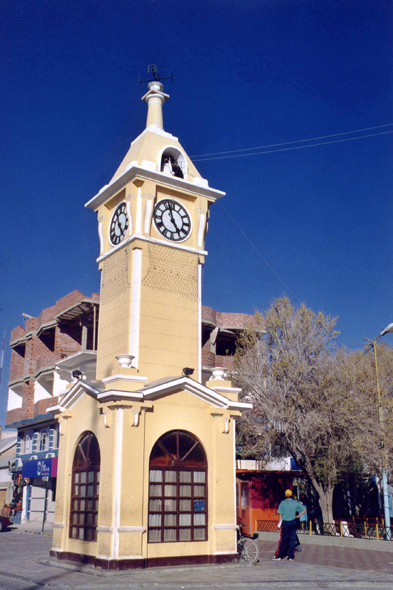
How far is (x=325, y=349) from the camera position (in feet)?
91.4

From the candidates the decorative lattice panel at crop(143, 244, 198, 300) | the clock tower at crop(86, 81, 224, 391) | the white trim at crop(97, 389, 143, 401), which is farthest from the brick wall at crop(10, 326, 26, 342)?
the white trim at crop(97, 389, 143, 401)

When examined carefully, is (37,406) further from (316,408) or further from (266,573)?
(266,573)

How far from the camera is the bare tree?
2609 cm

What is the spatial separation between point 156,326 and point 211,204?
494cm

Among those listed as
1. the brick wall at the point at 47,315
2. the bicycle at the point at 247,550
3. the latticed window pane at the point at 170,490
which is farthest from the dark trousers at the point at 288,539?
the brick wall at the point at 47,315

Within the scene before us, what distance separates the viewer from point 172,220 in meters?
18.3

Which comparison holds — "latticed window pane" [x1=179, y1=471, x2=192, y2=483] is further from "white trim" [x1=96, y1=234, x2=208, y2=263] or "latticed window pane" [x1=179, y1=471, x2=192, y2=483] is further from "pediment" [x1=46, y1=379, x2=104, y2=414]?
"white trim" [x1=96, y1=234, x2=208, y2=263]

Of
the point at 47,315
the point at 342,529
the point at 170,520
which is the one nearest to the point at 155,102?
the point at 170,520

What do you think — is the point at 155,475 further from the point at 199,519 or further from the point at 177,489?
the point at 199,519

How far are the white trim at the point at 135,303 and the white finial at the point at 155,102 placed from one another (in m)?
5.64

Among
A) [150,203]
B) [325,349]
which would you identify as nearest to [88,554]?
[150,203]

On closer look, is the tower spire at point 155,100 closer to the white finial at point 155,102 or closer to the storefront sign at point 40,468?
the white finial at point 155,102

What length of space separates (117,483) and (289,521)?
4.52 meters

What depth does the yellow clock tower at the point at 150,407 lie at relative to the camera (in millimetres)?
14555
